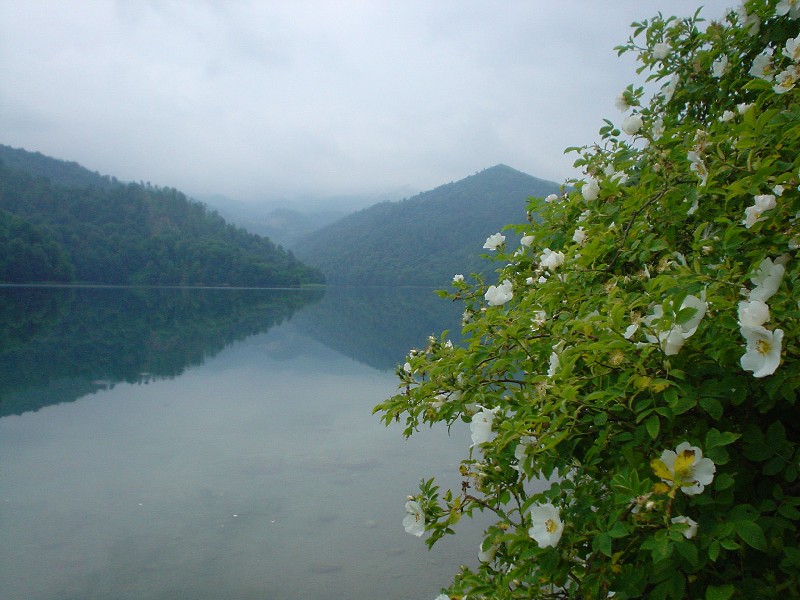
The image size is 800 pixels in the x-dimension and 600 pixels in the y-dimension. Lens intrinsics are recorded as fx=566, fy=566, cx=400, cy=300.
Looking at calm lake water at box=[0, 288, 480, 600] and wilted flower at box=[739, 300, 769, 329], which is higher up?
wilted flower at box=[739, 300, 769, 329]

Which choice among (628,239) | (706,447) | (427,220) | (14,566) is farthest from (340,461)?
(427,220)

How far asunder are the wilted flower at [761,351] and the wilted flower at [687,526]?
283 mm

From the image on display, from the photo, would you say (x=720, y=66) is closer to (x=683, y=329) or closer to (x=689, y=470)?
(x=683, y=329)

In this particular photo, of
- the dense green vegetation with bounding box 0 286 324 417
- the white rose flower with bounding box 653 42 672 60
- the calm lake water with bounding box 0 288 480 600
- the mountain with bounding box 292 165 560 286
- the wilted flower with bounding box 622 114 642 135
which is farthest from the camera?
the mountain with bounding box 292 165 560 286

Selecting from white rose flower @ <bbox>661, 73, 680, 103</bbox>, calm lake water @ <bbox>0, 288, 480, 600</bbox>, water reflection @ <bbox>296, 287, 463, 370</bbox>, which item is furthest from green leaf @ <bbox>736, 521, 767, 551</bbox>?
water reflection @ <bbox>296, 287, 463, 370</bbox>

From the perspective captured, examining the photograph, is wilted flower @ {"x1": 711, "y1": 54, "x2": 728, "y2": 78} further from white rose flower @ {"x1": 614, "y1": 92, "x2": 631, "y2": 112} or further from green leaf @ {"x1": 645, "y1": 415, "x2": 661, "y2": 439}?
green leaf @ {"x1": 645, "y1": 415, "x2": 661, "y2": 439}

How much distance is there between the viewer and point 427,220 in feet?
269

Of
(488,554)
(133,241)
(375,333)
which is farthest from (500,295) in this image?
(133,241)

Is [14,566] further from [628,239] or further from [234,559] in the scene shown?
[628,239]

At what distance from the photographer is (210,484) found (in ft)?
17.2

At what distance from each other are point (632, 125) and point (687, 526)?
1.49 m

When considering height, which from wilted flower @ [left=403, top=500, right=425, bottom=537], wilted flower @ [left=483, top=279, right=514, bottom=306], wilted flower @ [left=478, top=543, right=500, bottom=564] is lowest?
wilted flower @ [left=478, top=543, right=500, bottom=564]

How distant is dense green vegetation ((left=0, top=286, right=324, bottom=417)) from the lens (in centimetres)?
951

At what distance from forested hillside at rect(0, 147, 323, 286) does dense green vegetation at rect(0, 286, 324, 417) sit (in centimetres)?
3356
